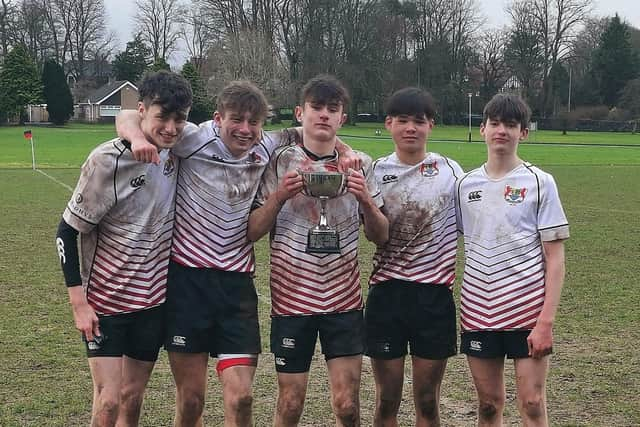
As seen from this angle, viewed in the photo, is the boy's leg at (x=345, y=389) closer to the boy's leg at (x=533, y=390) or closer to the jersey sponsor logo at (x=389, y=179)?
the boy's leg at (x=533, y=390)

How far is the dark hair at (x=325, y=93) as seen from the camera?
4.16 meters

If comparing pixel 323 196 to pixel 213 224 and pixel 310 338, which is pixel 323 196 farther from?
pixel 310 338

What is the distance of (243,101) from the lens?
4.19 metres

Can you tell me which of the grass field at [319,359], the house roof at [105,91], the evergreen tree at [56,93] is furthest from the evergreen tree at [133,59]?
the grass field at [319,359]

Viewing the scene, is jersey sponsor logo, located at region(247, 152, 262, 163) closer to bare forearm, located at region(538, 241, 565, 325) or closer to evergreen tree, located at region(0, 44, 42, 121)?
bare forearm, located at region(538, 241, 565, 325)

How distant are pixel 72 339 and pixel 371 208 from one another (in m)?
4.33

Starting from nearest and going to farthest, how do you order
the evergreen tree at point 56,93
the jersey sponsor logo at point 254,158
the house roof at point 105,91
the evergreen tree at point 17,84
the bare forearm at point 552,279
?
1. the bare forearm at point 552,279
2. the jersey sponsor logo at point 254,158
3. the evergreen tree at point 17,84
4. the evergreen tree at point 56,93
5. the house roof at point 105,91

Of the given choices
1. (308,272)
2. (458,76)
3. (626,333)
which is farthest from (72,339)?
(458,76)

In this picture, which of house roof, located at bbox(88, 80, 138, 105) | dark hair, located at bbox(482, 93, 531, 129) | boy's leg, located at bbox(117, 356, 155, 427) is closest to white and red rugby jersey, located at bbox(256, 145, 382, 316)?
dark hair, located at bbox(482, 93, 531, 129)

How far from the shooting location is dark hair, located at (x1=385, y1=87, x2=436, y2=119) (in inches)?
173

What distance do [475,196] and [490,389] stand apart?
110 cm

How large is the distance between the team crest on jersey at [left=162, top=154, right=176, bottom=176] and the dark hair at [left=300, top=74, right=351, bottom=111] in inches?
32.7

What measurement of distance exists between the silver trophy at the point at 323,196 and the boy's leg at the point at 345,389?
0.65 metres

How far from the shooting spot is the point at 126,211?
162 inches
